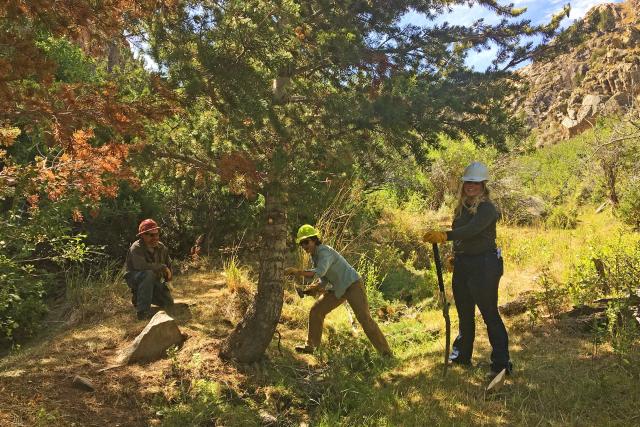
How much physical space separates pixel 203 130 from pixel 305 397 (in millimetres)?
2619

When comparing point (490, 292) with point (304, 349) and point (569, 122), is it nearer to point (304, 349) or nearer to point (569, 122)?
point (304, 349)

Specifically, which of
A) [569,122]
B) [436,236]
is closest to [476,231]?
[436,236]

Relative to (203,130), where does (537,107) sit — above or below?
above

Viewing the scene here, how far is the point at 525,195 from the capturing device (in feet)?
46.4

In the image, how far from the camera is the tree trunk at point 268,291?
479cm

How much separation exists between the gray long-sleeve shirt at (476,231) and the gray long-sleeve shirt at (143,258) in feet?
11.5

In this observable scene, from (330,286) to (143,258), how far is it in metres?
2.28

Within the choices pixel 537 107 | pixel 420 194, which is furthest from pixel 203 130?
pixel 537 107

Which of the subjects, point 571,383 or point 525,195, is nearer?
point 571,383

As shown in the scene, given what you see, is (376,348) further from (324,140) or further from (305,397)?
(324,140)

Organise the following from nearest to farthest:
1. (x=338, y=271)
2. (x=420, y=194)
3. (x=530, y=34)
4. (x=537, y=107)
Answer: (x=530, y=34) → (x=338, y=271) → (x=420, y=194) → (x=537, y=107)

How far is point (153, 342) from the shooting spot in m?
4.95

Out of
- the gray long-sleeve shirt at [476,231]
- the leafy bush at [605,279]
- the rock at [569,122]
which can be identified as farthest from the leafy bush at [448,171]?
the rock at [569,122]

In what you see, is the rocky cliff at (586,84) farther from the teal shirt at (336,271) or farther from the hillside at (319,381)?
the teal shirt at (336,271)
